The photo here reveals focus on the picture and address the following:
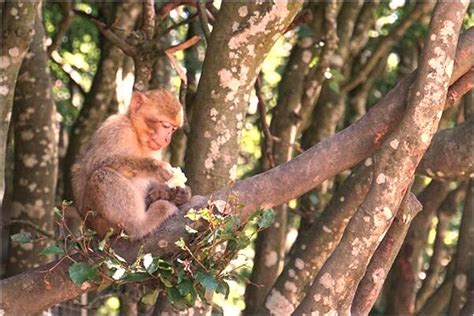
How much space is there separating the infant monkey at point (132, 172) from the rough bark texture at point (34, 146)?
1.37m

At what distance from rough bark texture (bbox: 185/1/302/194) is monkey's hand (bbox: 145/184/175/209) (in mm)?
175

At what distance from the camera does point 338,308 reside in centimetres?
615

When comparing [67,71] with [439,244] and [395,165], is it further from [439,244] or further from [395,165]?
[395,165]

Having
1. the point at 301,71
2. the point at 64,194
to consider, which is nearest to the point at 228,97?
the point at 301,71

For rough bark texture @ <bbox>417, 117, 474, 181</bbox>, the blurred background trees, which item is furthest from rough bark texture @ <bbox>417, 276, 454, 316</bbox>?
rough bark texture @ <bbox>417, 117, 474, 181</bbox>

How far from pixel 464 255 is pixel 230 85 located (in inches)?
174

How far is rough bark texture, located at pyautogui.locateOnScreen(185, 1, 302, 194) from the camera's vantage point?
260 inches

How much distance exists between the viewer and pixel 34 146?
337 inches

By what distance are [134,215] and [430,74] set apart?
85.3 inches

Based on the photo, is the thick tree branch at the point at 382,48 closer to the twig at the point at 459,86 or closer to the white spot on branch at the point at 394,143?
the twig at the point at 459,86

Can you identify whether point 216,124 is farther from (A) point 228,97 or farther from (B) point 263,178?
(B) point 263,178

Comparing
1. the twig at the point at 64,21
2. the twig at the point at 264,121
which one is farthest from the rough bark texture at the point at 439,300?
the twig at the point at 64,21

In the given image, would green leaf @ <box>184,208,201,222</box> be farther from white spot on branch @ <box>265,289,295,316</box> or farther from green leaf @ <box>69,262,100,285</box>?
white spot on branch @ <box>265,289,295,316</box>

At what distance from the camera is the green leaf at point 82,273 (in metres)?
5.55
